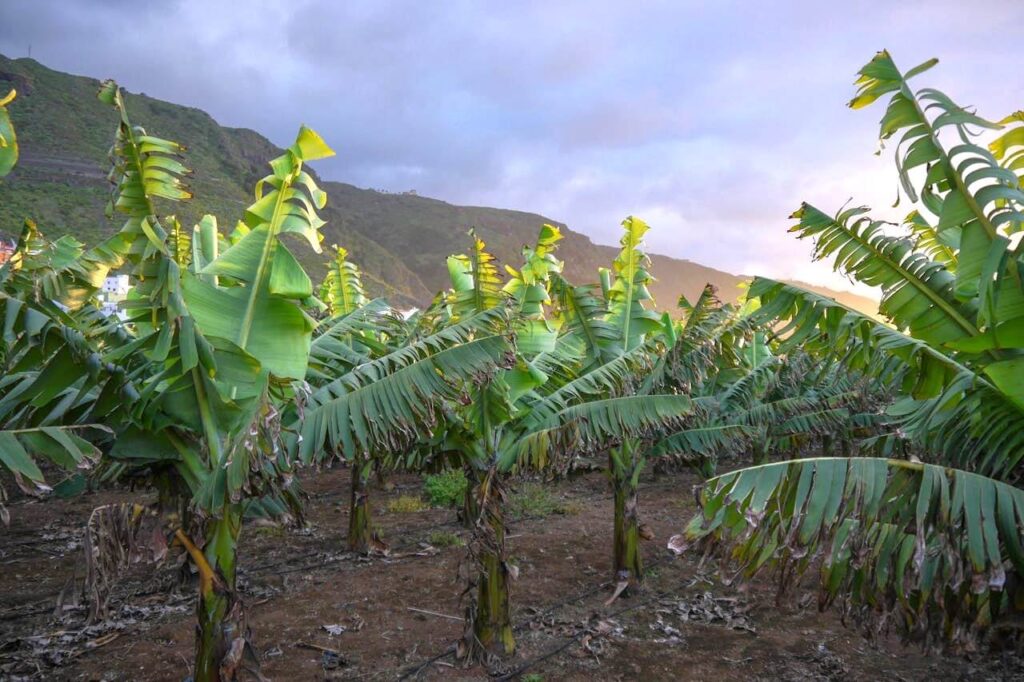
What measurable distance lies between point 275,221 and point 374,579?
679cm

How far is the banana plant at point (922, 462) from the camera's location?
3160 mm

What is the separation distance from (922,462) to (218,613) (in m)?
4.89

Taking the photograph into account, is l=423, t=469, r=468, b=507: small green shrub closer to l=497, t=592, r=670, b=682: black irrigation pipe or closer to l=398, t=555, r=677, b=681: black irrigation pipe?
l=398, t=555, r=677, b=681: black irrigation pipe

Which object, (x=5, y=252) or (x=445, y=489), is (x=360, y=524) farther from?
(x=5, y=252)

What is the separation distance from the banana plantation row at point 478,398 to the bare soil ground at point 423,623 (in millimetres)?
1040

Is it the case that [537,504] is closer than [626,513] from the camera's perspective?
No

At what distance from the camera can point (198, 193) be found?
144 ft

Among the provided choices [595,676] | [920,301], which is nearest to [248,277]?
[920,301]

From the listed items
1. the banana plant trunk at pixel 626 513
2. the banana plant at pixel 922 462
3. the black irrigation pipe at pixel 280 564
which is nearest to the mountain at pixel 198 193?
the banana plant at pixel 922 462

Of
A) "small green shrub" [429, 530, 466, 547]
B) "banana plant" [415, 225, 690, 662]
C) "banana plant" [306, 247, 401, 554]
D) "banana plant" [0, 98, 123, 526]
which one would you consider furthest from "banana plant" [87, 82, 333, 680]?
"small green shrub" [429, 530, 466, 547]

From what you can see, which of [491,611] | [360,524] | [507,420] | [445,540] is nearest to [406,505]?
[445,540]

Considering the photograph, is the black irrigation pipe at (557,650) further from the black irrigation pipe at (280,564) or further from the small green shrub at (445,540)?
the black irrigation pipe at (280,564)

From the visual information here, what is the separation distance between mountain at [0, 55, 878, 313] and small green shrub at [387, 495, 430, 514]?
6.49m

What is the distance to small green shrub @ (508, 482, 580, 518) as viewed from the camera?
1384 cm
